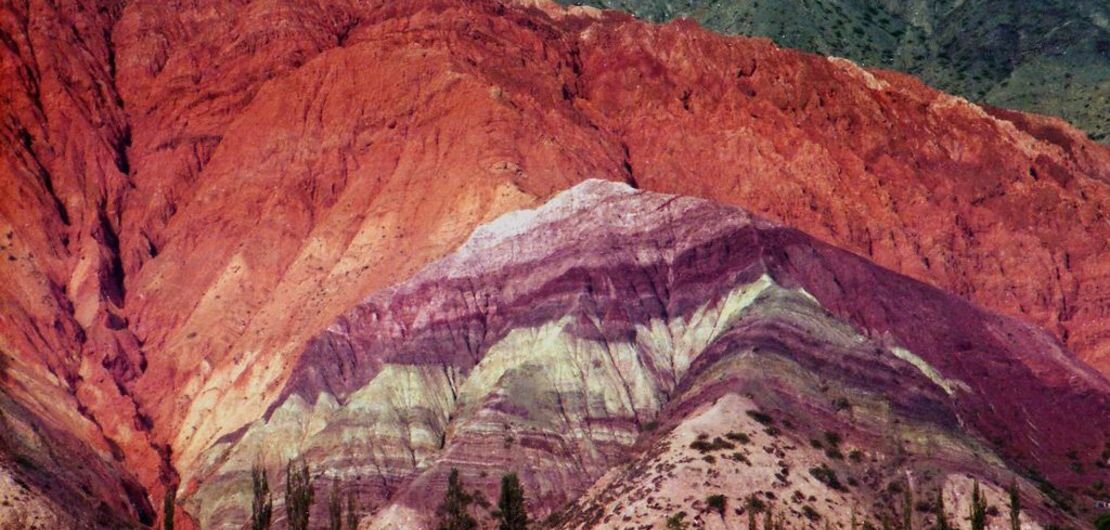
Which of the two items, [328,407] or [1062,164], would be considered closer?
[328,407]

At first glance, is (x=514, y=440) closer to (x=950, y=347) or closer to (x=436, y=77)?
(x=950, y=347)

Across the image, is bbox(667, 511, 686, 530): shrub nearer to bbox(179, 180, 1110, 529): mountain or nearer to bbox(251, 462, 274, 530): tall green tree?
bbox(179, 180, 1110, 529): mountain

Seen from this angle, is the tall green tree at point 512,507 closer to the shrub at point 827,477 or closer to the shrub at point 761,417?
the shrub at point 761,417

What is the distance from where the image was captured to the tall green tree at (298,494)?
294ft

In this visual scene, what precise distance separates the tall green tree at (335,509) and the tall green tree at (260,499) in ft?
10.3

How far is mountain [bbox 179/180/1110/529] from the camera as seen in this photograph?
9419 cm

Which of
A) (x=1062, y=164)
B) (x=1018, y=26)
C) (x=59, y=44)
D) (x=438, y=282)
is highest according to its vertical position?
(x=1018, y=26)

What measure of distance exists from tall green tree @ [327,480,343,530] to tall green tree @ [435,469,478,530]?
5235 millimetres

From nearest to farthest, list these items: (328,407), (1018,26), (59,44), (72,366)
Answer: (328,407) < (72,366) < (59,44) < (1018,26)

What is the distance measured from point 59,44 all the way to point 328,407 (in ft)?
167

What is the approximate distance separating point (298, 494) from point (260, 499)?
229cm

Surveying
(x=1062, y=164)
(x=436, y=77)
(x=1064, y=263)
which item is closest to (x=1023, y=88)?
(x=1062, y=164)

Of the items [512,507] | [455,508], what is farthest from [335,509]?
[512,507]

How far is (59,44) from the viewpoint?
14438 cm
